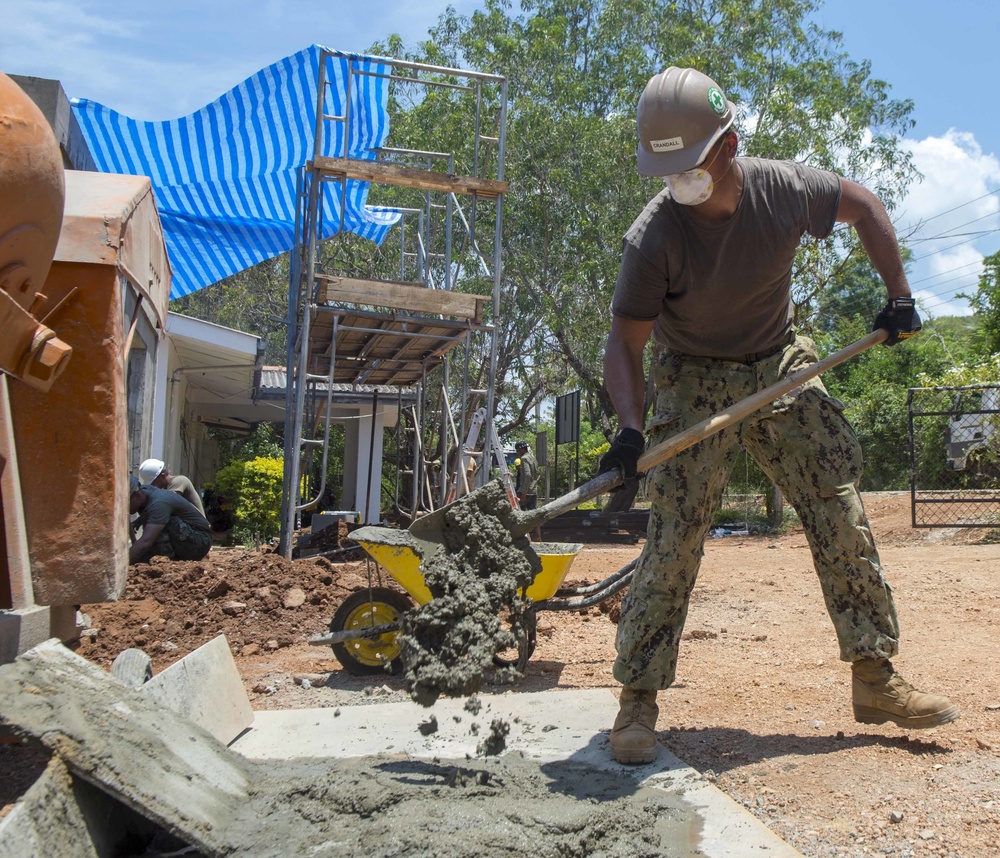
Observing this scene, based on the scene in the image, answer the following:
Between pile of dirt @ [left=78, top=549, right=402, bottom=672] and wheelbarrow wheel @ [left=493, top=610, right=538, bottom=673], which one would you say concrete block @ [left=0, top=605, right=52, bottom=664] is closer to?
wheelbarrow wheel @ [left=493, top=610, right=538, bottom=673]

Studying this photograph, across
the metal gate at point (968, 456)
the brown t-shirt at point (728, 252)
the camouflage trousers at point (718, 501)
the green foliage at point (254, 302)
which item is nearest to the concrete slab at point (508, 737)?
the camouflage trousers at point (718, 501)

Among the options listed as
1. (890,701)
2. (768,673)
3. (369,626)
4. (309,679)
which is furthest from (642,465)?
(309,679)

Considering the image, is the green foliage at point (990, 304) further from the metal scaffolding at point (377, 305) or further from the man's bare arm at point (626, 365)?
the man's bare arm at point (626, 365)

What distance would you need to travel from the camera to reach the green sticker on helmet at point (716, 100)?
286 cm

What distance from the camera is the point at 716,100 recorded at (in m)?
2.89

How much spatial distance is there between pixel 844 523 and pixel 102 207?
2688 millimetres

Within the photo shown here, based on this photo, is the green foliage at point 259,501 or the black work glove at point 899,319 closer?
the black work glove at point 899,319

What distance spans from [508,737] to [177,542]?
219 inches

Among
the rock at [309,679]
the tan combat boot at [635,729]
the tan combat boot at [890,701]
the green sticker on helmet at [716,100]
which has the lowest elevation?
the rock at [309,679]

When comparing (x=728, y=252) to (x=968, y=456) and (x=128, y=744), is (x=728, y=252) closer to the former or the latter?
(x=128, y=744)

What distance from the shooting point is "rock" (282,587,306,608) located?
6.36 meters

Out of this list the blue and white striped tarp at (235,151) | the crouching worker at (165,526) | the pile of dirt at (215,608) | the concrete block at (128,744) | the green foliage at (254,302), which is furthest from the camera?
the green foliage at (254,302)

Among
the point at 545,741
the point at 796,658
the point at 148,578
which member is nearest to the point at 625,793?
the point at 545,741

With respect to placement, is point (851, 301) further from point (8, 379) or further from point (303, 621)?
point (8, 379)
